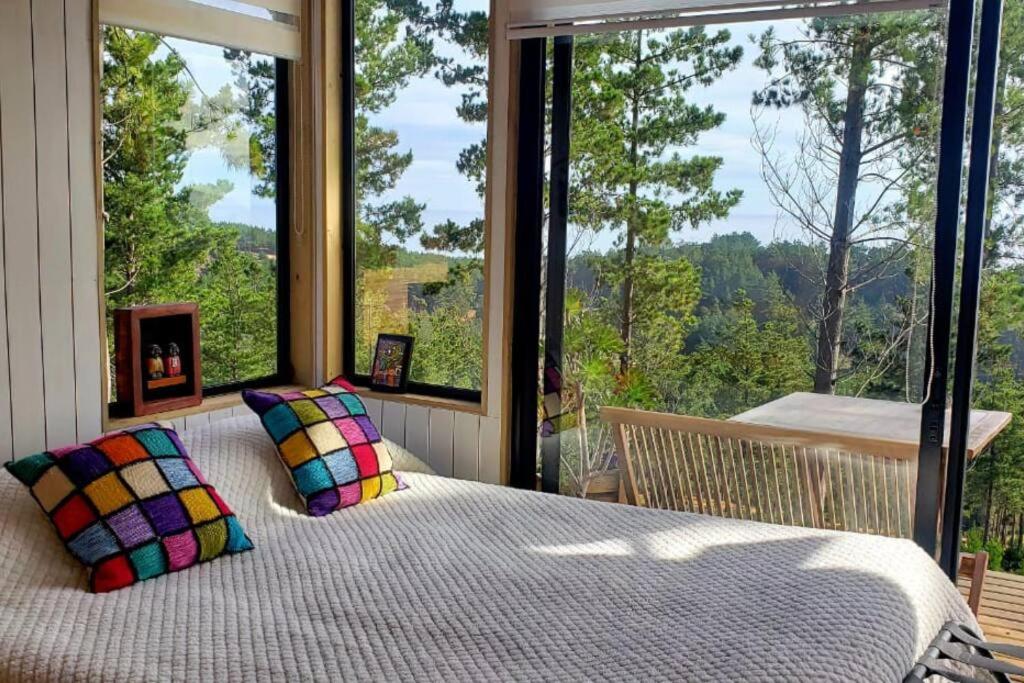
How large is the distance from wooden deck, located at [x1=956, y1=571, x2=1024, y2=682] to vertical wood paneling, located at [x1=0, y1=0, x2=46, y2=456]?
262 cm

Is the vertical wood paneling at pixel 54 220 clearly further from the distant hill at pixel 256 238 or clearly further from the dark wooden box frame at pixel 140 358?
the distant hill at pixel 256 238

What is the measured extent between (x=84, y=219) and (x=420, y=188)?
1.14 m

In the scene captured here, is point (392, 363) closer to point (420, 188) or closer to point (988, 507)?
point (420, 188)

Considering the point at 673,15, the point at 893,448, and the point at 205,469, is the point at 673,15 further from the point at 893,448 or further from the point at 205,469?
the point at 205,469

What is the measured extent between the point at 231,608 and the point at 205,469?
72cm

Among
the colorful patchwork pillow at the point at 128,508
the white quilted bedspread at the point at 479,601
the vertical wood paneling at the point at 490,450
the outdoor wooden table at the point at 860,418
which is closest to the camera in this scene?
the white quilted bedspread at the point at 479,601

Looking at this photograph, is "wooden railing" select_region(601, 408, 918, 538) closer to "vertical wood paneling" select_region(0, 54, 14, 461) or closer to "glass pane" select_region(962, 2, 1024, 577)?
"glass pane" select_region(962, 2, 1024, 577)

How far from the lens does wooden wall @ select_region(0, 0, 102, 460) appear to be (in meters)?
2.70

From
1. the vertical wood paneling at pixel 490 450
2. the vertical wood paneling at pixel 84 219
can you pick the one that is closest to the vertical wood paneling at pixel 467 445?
the vertical wood paneling at pixel 490 450

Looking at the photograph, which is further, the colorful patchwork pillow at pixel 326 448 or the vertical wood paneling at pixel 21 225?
the colorful patchwork pillow at pixel 326 448

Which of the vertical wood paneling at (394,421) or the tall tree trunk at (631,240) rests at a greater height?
the tall tree trunk at (631,240)

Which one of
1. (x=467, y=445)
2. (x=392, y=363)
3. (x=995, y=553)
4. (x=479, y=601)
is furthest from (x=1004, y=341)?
(x=392, y=363)

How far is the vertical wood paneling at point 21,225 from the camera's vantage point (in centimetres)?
267

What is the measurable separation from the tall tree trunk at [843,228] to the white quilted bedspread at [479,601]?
0.52 meters
